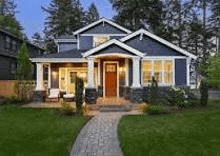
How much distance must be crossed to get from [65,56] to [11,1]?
46.1m

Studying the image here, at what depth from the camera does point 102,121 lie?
7.88 meters

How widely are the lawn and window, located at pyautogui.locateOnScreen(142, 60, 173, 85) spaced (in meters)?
4.94

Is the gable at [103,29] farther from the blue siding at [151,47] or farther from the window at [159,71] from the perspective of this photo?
the window at [159,71]

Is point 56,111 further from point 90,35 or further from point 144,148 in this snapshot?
point 90,35

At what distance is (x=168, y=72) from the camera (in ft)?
43.5

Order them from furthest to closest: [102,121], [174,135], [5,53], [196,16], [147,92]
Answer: [196,16], [5,53], [147,92], [102,121], [174,135]

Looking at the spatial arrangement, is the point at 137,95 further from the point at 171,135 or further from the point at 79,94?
the point at 171,135

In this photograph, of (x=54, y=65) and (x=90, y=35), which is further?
(x=90, y=35)

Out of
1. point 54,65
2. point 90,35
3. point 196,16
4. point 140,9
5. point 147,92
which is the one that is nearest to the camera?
point 147,92

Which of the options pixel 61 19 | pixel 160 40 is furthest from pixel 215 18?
pixel 61 19

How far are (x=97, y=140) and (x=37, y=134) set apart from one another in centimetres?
215

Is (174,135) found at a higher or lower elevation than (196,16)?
lower

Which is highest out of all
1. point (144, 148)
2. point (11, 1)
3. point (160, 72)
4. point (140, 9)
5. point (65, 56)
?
point (11, 1)

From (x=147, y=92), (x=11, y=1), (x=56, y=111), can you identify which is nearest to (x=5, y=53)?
(x=56, y=111)
